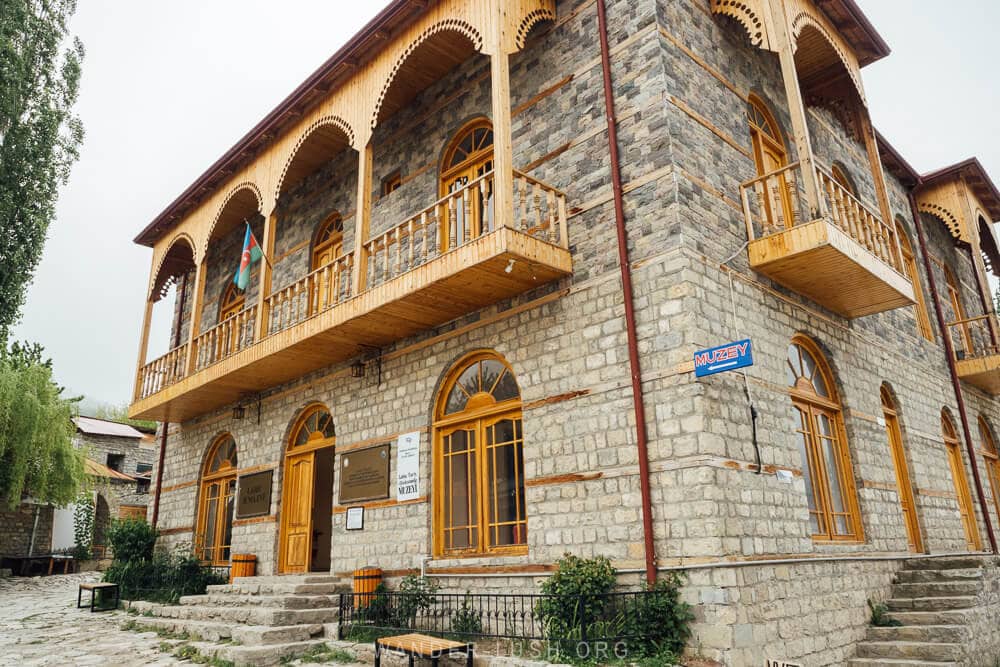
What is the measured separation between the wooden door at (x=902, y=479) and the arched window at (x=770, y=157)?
3.81 meters

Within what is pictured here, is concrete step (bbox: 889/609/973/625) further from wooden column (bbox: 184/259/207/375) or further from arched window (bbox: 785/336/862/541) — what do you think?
wooden column (bbox: 184/259/207/375)

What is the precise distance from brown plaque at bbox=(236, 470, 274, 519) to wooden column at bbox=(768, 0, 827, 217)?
9.20 meters

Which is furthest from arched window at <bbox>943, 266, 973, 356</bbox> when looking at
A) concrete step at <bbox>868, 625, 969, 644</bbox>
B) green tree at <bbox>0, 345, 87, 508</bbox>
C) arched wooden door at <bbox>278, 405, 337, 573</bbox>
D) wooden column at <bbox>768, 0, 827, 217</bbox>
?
green tree at <bbox>0, 345, 87, 508</bbox>

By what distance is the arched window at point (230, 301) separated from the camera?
14.5 m

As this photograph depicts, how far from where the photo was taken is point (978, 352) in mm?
14664

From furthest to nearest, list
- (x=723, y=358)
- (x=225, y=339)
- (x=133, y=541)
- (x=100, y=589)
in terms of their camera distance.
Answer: (x=133, y=541)
(x=100, y=589)
(x=225, y=339)
(x=723, y=358)

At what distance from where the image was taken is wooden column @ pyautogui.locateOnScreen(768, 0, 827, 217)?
7.25 meters

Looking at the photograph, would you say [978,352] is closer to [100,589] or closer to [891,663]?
[891,663]

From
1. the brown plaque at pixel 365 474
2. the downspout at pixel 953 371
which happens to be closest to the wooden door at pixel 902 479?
the downspout at pixel 953 371

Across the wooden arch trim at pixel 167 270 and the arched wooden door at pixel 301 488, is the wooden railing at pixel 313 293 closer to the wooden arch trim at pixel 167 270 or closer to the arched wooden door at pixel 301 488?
the arched wooden door at pixel 301 488

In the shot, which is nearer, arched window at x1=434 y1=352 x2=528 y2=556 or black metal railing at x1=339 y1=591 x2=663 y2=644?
black metal railing at x1=339 y1=591 x2=663 y2=644

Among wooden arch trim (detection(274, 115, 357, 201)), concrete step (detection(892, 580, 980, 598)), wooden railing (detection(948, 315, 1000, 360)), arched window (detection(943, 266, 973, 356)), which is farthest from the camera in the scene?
arched window (detection(943, 266, 973, 356))

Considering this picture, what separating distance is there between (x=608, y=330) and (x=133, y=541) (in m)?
11.5

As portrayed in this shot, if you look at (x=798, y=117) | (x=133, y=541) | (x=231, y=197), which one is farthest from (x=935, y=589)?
(x=133, y=541)
